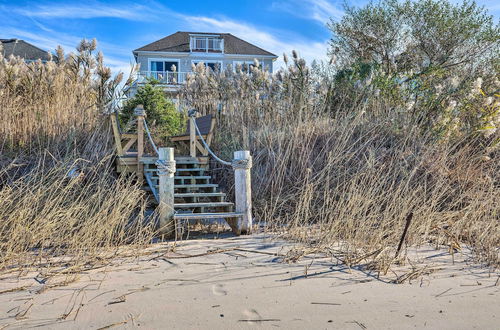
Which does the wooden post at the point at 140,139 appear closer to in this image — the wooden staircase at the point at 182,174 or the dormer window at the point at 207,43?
the wooden staircase at the point at 182,174

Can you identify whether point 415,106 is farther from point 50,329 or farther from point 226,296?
point 50,329

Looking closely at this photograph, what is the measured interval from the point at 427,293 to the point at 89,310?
253 centimetres

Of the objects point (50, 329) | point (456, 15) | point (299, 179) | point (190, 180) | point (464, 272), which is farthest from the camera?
point (456, 15)

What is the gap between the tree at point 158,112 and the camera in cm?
1105

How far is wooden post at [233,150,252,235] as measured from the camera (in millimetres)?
6078

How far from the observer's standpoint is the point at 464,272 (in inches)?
165

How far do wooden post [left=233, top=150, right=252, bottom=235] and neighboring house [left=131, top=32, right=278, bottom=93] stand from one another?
28.8m

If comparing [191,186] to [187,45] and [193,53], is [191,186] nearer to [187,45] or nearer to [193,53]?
[193,53]

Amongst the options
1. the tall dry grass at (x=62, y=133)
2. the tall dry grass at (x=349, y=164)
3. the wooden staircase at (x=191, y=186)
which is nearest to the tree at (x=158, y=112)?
the tall dry grass at (x=349, y=164)

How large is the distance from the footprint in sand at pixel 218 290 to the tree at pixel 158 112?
24.3 feet

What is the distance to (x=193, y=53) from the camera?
35.2m

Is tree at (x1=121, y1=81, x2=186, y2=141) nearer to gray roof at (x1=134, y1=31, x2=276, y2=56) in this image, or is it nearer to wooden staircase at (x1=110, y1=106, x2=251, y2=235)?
wooden staircase at (x1=110, y1=106, x2=251, y2=235)

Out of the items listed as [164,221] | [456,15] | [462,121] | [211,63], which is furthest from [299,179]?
[211,63]

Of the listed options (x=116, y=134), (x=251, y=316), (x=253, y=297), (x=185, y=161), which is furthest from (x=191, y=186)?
(x=251, y=316)
